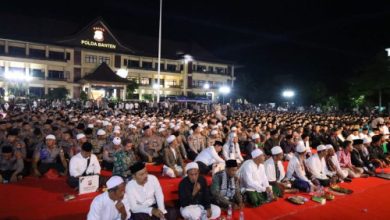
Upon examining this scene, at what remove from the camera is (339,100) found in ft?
126

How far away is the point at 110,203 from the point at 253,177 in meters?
3.42

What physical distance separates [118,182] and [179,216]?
6.74ft

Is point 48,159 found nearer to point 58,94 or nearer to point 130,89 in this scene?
point 58,94

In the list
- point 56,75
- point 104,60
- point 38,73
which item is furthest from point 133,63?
point 38,73

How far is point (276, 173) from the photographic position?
25.6 ft

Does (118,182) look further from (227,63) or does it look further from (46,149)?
(227,63)

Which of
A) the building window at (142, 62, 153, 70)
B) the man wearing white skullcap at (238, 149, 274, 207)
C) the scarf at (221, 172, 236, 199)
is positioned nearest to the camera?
the scarf at (221, 172, 236, 199)

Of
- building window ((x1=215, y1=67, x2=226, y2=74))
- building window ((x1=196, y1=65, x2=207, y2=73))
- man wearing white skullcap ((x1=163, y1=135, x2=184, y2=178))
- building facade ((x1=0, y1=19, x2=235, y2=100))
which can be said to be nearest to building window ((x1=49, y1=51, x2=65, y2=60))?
building facade ((x1=0, y1=19, x2=235, y2=100))

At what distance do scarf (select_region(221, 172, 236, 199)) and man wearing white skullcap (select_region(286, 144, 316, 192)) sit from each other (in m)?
2.26

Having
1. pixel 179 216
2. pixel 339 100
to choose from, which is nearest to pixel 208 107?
pixel 339 100

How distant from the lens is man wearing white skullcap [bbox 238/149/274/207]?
6.72 meters

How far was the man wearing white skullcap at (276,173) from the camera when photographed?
738 cm

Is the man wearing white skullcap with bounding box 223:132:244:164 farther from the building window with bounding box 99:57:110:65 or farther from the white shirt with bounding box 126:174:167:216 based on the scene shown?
the building window with bounding box 99:57:110:65

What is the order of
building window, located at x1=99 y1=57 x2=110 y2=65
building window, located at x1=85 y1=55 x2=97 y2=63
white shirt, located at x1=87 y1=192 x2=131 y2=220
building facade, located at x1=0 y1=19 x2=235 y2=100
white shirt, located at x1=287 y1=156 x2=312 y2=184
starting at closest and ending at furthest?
white shirt, located at x1=87 y1=192 x2=131 y2=220 → white shirt, located at x1=287 y1=156 x2=312 y2=184 → building facade, located at x1=0 y1=19 x2=235 y2=100 → building window, located at x1=85 y1=55 x2=97 y2=63 → building window, located at x1=99 y1=57 x2=110 y2=65
